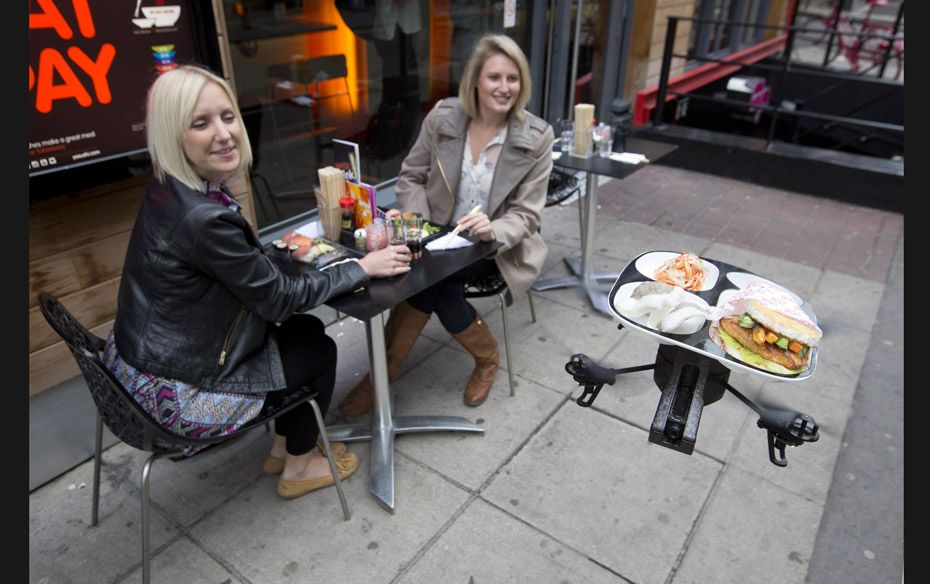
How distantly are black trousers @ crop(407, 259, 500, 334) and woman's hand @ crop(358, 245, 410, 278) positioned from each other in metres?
0.52

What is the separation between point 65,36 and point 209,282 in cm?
111

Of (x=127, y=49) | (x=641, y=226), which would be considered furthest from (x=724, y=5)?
(x=127, y=49)

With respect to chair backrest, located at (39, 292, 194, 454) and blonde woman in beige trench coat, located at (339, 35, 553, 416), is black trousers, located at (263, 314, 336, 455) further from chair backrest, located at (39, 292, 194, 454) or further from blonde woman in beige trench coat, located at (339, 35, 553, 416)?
blonde woman in beige trench coat, located at (339, 35, 553, 416)

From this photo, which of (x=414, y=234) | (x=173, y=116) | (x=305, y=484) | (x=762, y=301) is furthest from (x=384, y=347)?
(x=762, y=301)

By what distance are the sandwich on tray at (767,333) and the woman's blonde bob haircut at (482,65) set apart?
189cm

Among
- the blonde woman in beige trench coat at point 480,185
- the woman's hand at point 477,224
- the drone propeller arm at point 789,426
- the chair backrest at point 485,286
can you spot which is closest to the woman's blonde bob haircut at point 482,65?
the blonde woman in beige trench coat at point 480,185

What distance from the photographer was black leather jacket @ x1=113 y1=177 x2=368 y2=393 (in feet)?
5.89

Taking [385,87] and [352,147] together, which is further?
[385,87]

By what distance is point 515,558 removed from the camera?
7.36 feet

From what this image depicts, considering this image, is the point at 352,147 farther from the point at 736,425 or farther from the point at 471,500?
the point at 736,425

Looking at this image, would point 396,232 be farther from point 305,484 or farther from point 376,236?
point 305,484

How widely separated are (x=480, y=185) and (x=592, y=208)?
3.87ft

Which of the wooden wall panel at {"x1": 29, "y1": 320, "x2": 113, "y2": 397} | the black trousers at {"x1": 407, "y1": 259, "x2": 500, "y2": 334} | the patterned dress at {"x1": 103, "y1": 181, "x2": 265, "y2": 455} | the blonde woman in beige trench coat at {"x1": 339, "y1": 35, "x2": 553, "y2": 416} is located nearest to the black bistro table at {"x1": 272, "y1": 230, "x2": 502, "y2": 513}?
the blonde woman in beige trench coat at {"x1": 339, "y1": 35, "x2": 553, "y2": 416}

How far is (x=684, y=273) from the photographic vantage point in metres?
1.46
